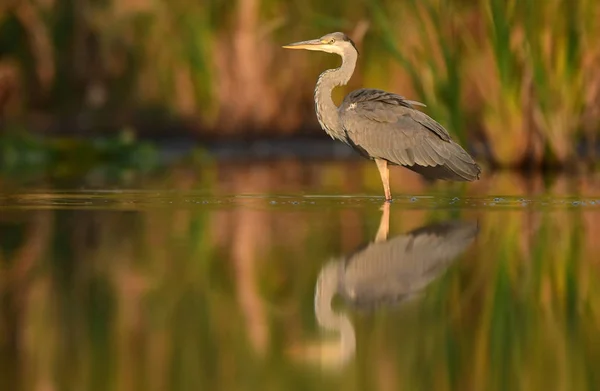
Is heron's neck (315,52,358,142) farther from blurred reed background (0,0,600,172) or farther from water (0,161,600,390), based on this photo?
blurred reed background (0,0,600,172)

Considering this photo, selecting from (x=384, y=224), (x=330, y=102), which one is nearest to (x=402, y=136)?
(x=330, y=102)

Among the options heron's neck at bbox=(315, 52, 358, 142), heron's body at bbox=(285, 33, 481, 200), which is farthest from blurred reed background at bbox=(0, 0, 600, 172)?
heron's body at bbox=(285, 33, 481, 200)

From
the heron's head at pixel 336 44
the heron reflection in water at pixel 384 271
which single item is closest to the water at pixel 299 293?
the heron reflection in water at pixel 384 271

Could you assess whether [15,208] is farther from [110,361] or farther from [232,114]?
[232,114]

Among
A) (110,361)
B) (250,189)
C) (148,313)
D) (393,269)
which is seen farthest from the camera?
(250,189)

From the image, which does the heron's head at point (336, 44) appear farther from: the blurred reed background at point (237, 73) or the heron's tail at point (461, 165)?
the blurred reed background at point (237, 73)

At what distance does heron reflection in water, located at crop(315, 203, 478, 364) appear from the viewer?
5781 millimetres

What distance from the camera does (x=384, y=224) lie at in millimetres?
9703

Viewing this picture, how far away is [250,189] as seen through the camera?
44.2ft

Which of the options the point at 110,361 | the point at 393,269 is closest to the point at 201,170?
the point at 393,269

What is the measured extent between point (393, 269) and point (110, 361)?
2618 mm

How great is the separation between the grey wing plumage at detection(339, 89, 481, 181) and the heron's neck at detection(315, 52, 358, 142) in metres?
0.23

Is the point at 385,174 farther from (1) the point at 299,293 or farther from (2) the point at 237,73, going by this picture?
(2) the point at 237,73

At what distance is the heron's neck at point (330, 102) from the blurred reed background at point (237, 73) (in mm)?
3741
